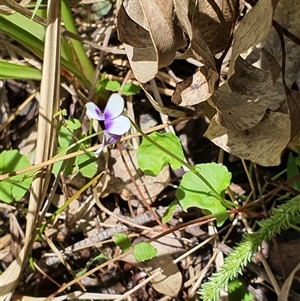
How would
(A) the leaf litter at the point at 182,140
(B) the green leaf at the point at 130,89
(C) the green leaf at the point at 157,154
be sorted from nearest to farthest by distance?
(A) the leaf litter at the point at 182,140 → (C) the green leaf at the point at 157,154 → (B) the green leaf at the point at 130,89

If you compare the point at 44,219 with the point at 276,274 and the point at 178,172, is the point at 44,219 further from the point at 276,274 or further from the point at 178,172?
the point at 276,274

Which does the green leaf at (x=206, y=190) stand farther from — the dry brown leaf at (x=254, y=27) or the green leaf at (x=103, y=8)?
the green leaf at (x=103, y=8)

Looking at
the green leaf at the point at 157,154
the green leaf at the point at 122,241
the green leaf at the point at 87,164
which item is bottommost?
the green leaf at the point at 122,241

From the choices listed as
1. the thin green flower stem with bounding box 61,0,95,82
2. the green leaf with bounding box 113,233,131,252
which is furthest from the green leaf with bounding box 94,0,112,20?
the green leaf with bounding box 113,233,131,252

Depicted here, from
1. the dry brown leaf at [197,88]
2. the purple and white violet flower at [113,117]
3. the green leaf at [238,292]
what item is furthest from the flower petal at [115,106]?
the green leaf at [238,292]

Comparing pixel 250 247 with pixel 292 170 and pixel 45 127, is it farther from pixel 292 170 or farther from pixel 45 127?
pixel 45 127

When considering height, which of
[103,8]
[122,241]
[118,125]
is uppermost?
[103,8]

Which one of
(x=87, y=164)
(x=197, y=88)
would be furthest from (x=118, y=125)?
(x=87, y=164)
